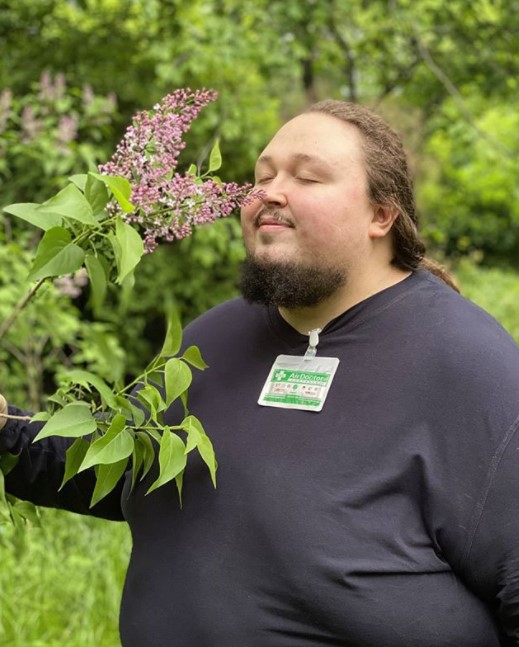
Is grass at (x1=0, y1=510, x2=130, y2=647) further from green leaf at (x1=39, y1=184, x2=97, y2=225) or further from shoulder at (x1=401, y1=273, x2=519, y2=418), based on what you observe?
green leaf at (x1=39, y1=184, x2=97, y2=225)

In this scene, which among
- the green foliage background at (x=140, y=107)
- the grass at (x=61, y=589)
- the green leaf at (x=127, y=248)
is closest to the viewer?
the green leaf at (x=127, y=248)

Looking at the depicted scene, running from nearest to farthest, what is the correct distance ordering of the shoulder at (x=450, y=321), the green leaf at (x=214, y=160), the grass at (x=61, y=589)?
1. the green leaf at (x=214, y=160)
2. the shoulder at (x=450, y=321)
3. the grass at (x=61, y=589)

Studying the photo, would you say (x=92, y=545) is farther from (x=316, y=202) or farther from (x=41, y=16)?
(x=41, y=16)

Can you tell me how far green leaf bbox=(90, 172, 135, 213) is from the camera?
1326 millimetres

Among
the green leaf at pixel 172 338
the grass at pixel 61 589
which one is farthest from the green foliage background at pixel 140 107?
the green leaf at pixel 172 338

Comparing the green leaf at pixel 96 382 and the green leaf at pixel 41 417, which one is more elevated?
the green leaf at pixel 96 382

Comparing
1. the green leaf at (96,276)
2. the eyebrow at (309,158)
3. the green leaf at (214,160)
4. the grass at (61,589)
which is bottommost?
Result: the grass at (61,589)

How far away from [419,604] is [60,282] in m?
2.80

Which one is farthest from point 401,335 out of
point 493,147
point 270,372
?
point 493,147

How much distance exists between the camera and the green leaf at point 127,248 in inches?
51.7

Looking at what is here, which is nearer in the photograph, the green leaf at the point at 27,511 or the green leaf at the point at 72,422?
the green leaf at the point at 72,422

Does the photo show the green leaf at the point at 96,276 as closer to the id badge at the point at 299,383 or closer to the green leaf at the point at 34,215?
the green leaf at the point at 34,215

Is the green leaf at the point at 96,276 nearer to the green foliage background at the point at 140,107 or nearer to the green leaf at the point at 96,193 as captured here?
the green leaf at the point at 96,193

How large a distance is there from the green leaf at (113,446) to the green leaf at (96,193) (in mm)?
325
